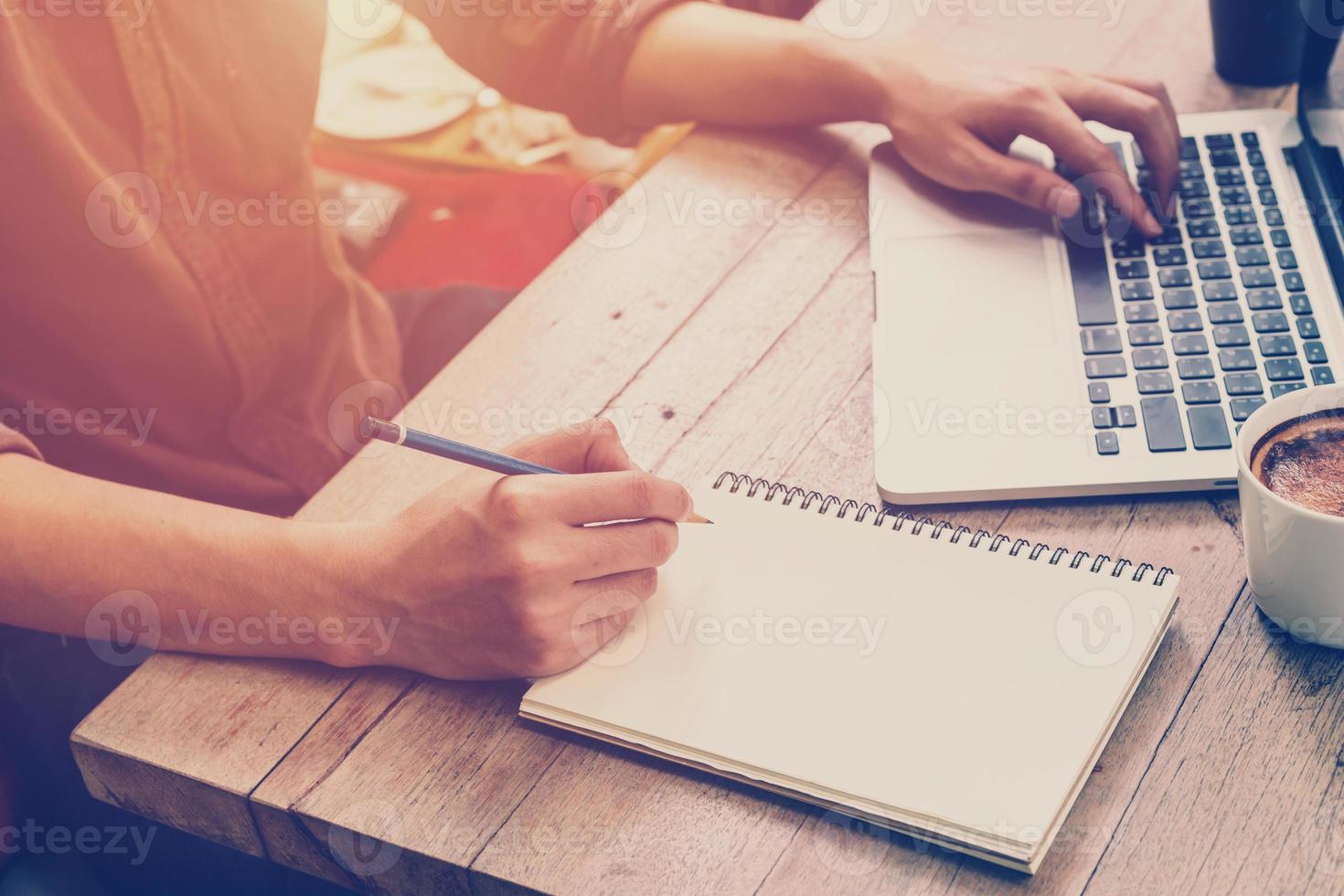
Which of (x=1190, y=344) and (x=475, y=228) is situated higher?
(x=1190, y=344)

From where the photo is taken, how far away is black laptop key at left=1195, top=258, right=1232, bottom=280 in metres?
0.80

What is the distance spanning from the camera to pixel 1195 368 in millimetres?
730

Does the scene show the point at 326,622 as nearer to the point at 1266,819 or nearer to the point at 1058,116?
the point at 1266,819

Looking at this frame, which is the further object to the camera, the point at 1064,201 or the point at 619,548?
the point at 1064,201

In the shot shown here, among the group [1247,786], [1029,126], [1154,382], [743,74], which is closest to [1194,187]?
[1029,126]

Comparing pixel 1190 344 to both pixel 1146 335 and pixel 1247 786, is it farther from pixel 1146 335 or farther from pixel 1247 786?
pixel 1247 786

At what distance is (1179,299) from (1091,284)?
58mm

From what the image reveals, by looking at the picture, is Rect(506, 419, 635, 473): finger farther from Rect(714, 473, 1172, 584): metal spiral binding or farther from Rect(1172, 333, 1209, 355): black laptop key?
Rect(1172, 333, 1209, 355): black laptop key

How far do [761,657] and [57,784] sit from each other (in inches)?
24.0

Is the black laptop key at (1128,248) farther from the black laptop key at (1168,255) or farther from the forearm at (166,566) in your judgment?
the forearm at (166,566)

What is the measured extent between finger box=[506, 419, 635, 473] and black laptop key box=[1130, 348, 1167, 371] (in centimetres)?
33

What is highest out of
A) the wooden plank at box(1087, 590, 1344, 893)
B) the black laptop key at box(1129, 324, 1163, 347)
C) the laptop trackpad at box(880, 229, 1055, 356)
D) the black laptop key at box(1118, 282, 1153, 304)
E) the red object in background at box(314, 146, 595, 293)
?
the laptop trackpad at box(880, 229, 1055, 356)

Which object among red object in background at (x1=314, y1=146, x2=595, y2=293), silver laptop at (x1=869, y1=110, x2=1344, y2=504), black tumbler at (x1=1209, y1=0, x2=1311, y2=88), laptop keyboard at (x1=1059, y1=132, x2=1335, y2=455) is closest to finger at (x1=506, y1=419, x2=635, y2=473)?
silver laptop at (x1=869, y1=110, x2=1344, y2=504)

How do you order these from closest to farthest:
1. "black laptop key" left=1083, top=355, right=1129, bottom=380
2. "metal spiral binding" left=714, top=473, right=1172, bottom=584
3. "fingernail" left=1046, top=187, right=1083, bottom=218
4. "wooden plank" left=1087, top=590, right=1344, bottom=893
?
"wooden plank" left=1087, top=590, right=1344, bottom=893 → "metal spiral binding" left=714, top=473, right=1172, bottom=584 → "black laptop key" left=1083, top=355, right=1129, bottom=380 → "fingernail" left=1046, top=187, right=1083, bottom=218
